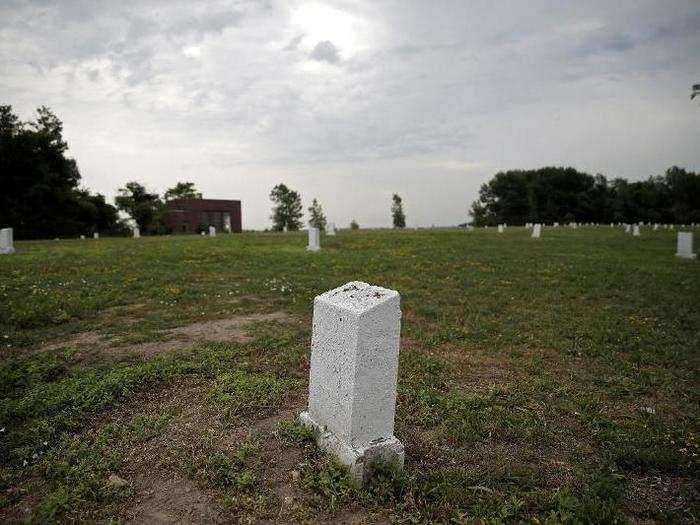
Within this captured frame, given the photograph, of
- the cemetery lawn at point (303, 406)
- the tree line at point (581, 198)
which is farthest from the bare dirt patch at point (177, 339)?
the tree line at point (581, 198)

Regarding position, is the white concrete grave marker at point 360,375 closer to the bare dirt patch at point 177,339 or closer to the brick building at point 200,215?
the bare dirt patch at point 177,339

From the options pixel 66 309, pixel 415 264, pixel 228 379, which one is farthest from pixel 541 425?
pixel 415 264

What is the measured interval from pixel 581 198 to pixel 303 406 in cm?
10819

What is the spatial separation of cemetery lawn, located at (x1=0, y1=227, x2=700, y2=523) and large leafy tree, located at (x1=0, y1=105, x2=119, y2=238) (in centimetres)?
3959

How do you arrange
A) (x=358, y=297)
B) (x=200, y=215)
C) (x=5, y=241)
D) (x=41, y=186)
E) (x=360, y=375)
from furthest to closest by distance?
(x=200, y=215)
(x=41, y=186)
(x=5, y=241)
(x=358, y=297)
(x=360, y=375)

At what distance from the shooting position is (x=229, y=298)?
34.1ft

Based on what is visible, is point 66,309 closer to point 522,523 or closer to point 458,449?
point 458,449

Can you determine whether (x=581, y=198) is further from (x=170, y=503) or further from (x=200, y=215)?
(x=170, y=503)

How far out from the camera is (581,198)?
9806 cm

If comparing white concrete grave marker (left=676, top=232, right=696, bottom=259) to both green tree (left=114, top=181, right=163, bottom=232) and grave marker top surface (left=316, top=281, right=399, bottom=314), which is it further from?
green tree (left=114, top=181, right=163, bottom=232)

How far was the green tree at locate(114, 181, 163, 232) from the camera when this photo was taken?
5732 centimetres

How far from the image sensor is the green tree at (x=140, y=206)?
188 feet

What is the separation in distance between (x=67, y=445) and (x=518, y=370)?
5.45 metres

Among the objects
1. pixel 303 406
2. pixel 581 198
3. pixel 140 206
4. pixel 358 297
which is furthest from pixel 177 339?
pixel 581 198
